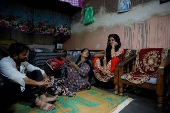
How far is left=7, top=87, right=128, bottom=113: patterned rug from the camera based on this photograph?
57.4 inches

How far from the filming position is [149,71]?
2.02 meters

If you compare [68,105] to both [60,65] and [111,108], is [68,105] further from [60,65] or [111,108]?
[60,65]

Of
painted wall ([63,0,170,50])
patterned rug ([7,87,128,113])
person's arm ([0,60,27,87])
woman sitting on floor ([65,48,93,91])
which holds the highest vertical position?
painted wall ([63,0,170,50])

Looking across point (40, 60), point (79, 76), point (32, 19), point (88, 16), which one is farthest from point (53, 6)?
point (79, 76)

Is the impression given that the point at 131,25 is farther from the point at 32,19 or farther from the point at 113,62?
the point at 32,19

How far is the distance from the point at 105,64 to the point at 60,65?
1307 mm

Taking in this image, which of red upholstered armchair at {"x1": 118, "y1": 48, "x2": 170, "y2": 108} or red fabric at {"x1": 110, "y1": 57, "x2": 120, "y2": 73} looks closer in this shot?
red upholstered armchair at {"x1": 118, "y1": 48, "x2": 170, "y2": 108}

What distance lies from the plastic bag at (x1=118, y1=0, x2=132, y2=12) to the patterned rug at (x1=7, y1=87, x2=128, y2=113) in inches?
81.7

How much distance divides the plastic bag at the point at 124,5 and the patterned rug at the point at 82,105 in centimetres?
208

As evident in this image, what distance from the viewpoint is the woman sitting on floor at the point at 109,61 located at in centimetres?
214

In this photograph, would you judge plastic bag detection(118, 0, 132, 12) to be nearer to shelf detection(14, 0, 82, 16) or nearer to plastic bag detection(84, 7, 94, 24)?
plastic bag detection(84, 7, 94, 24)

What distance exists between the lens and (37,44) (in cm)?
405

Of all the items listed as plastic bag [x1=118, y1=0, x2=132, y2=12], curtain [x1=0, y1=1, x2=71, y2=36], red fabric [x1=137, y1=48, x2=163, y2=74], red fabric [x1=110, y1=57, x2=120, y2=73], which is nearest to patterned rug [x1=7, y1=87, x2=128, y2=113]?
red fabric [x1=110, y1=57, x2=120, y2=73]

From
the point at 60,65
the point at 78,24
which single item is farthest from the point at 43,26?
the point at 60,65
